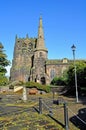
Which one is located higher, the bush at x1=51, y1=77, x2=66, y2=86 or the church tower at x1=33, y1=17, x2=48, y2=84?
the church tower at x1=33, y1=17, x2=48, y2=84

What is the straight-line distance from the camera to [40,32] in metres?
90.6

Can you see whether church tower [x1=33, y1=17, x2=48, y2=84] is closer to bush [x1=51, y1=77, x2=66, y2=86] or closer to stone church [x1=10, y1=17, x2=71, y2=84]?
stone church [x1=10, y1=17, x2=71, y2=84]

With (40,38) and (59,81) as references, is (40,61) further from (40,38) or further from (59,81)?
(59,81)

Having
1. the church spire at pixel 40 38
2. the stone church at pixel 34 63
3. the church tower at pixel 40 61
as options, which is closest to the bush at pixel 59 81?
the stone church at pixel 34 63

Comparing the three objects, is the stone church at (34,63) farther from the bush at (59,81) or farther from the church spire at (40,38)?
the bush at (59,81)

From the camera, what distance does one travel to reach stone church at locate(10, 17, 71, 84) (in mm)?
82438

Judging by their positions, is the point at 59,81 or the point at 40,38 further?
the point at 40,38

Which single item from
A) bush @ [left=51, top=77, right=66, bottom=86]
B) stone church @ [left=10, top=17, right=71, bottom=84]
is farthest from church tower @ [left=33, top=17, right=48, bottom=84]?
bush @ [left=51, top=77, right=66, bottom=86]

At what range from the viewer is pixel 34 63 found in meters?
85.2

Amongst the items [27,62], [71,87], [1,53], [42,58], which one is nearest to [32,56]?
[27,62]

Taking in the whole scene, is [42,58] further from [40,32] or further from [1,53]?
[1,53]

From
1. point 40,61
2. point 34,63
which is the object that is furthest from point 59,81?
point 34,63

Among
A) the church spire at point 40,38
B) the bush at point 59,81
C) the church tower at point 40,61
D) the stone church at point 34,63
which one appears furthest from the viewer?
the church spire at point 40,38

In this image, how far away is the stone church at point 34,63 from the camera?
82438 millimetres
